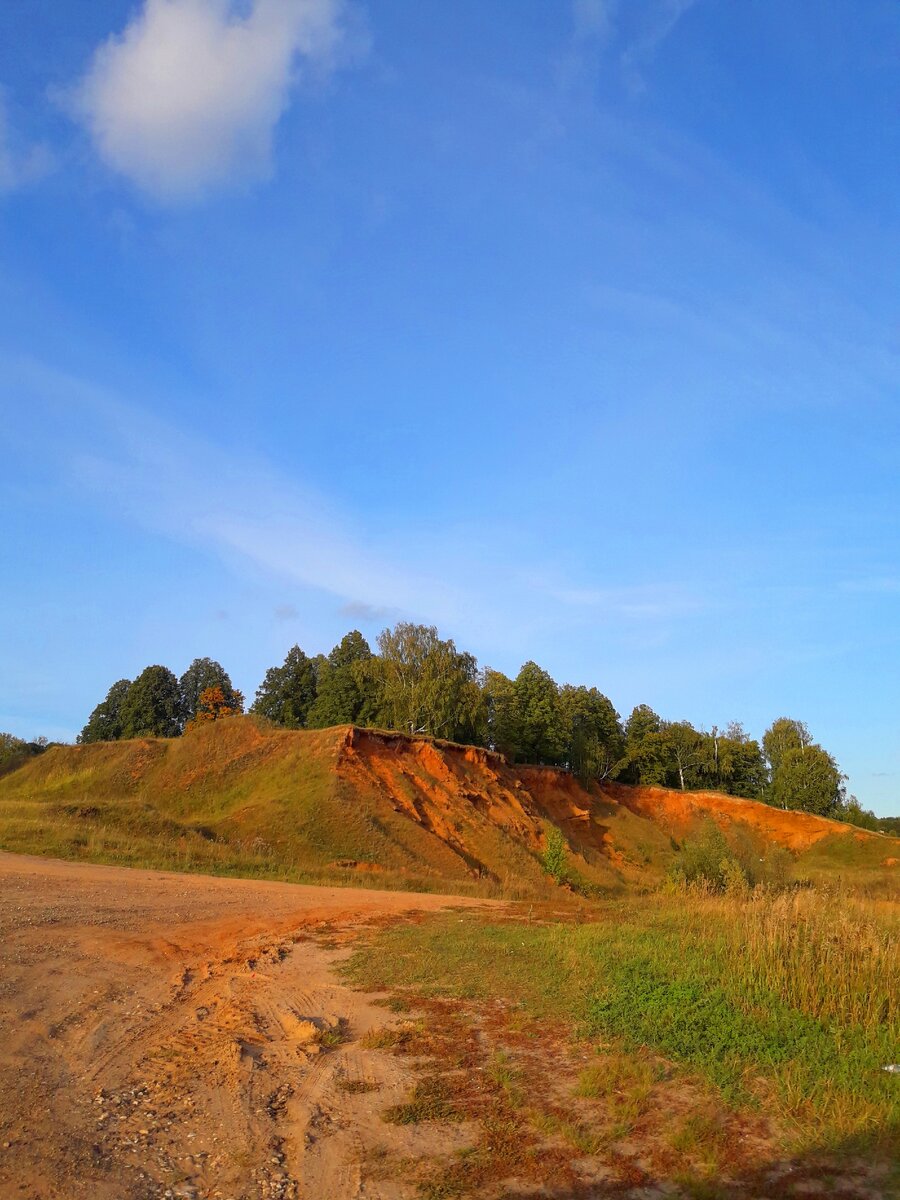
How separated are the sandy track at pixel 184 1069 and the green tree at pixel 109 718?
70552mm

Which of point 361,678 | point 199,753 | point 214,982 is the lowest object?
point 214,982

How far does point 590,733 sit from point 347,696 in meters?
21.1

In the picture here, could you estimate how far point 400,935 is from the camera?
1408 centimetres

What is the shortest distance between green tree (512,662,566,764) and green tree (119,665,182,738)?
33.8m

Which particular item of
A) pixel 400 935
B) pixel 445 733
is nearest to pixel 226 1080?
pixel 400 935

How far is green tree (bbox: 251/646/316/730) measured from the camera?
240ft

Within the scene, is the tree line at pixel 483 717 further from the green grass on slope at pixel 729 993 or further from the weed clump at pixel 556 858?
the green grass on slope at pixel 729 993

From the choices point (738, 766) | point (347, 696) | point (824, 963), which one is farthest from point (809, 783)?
point (824, 963)

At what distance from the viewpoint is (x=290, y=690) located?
7381cm

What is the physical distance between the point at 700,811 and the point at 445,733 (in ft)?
77.3

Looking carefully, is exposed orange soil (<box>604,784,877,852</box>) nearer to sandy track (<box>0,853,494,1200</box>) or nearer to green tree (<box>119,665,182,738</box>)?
green tree (<box>119,665,182,738</box>)

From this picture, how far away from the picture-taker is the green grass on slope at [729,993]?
20.1 ft

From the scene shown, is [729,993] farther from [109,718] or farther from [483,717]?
[109,718]

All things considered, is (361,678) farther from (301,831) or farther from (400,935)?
(400,935)
